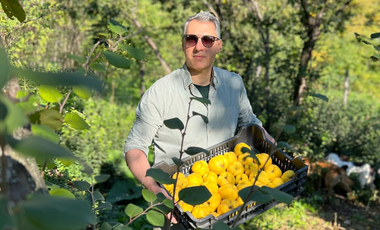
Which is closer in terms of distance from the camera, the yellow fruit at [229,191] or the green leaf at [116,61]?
the green leaf at [116,61]

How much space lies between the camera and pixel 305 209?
15.3 ft

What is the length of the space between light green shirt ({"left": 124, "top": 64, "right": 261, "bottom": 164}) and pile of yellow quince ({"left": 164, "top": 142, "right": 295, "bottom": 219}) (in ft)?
0.79

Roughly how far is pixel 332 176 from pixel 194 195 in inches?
169

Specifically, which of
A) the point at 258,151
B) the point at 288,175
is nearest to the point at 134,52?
the point at 288,175

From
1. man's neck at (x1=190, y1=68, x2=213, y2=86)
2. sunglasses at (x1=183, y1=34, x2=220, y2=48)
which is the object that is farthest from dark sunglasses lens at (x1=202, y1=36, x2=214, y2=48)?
man's neck at (x1=190, y1=68, x2=213, y2=86)

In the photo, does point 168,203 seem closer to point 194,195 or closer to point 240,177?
point 194,195

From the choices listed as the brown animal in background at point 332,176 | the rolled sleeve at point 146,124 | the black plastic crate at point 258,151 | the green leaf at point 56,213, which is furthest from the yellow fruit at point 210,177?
the brown animal in background at point 332,176

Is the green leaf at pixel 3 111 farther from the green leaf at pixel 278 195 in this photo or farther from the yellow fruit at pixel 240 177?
the yellow fruit at pixel 240 177

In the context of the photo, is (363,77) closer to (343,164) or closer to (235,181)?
(343,164)

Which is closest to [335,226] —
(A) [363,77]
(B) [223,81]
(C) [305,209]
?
(C) [305,209]

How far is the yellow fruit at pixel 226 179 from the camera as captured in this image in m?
1.67

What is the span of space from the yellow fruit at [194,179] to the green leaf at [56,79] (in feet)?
3.69

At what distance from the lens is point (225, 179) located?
1675mm

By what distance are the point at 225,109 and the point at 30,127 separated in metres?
1.67
